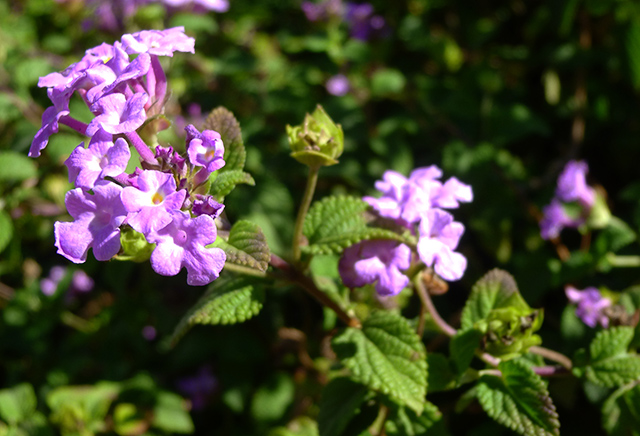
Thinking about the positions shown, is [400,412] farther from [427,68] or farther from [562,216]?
[427,68]

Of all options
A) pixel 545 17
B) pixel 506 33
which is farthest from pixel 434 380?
pixel 506 33

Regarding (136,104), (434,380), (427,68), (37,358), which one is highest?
(136,104)

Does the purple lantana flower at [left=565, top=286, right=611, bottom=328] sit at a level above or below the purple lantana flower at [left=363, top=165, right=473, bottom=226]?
below

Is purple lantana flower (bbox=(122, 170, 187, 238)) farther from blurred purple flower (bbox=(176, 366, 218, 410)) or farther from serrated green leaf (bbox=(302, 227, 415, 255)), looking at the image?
blurred purple flower (bbox=(176, 366, 218, 410))

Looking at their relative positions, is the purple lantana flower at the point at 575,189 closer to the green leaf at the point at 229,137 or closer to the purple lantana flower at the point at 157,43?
the green leaf at the point at 229,137

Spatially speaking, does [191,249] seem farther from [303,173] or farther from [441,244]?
[303,173]

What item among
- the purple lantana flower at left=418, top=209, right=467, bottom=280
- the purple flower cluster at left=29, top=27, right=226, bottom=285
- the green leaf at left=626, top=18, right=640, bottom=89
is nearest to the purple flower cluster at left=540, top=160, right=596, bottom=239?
the green leaf at left=626, top=18, right=640, bottom=89
